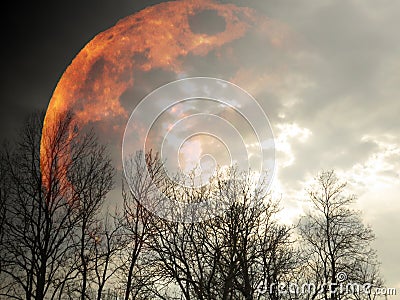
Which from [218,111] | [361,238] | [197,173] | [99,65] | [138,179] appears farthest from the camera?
[361,238]

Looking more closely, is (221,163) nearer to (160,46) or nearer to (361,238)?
(160,46)

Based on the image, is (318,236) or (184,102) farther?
(318,236)

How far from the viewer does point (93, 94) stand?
58.5 feet

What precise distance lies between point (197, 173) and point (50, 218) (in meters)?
7.54

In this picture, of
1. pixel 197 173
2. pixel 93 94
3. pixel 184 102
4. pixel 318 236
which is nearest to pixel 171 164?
pixel 197 173

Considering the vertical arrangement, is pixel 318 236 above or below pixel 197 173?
below

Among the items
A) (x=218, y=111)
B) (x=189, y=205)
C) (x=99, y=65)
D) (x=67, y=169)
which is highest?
(x=99, y=65)
